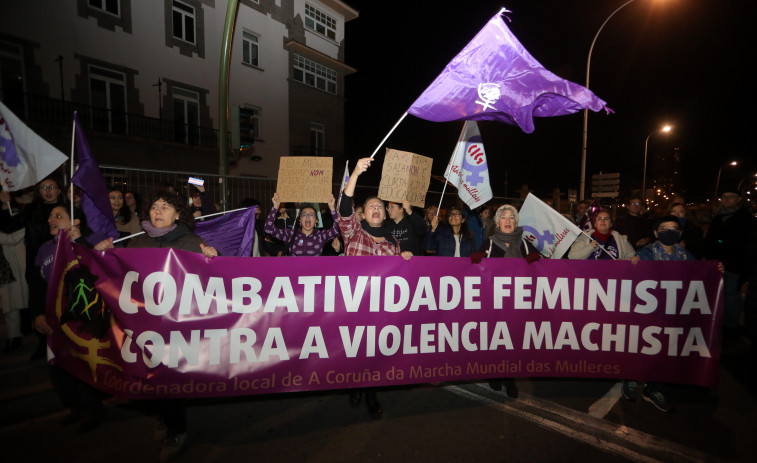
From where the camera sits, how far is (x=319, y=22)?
71.3ft

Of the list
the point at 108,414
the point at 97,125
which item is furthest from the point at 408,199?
the point at 97,125

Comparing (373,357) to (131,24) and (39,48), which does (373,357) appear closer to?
(39,48)

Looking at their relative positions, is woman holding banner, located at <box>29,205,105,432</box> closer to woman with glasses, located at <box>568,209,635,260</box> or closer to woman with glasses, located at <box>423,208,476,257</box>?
woman with glasses, located at <box>423,208,476,257</box>

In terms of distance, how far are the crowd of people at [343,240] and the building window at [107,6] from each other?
11.5 meters

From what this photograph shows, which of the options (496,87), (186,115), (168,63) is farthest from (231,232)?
(168,63)

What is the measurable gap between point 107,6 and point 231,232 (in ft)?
46.8

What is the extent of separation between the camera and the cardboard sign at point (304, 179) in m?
4.89

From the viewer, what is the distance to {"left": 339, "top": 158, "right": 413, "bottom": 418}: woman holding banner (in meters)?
3.63

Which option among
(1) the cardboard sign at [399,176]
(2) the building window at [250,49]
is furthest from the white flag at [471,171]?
(2) the building window at [250,49]

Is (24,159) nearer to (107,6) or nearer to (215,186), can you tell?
(215,186)

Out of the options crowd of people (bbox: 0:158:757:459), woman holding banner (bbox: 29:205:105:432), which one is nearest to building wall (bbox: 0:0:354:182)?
crowd of people (bbox: 0:158:757:459)

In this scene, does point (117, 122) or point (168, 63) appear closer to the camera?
point (117, 122)

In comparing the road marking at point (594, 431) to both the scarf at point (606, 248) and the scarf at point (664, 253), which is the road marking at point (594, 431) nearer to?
the scarf at point (664, 253)

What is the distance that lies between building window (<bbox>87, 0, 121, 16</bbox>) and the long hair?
14332mm
